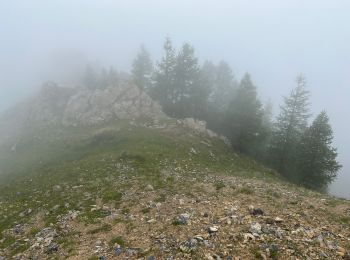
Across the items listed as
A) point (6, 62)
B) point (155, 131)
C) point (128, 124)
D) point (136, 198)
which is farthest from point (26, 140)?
point (6, 62)

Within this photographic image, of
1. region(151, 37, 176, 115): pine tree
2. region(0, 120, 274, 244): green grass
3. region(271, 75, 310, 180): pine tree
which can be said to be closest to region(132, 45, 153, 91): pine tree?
region(151, 37, 176, 115): pine tree

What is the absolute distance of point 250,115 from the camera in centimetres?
4572

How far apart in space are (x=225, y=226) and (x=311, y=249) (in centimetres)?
439

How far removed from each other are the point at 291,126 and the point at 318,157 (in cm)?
762

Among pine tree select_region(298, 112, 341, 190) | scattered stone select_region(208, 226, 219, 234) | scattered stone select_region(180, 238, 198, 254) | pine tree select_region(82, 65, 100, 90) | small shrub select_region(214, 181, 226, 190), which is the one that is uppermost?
pine tree select_region(82, 65, 100, 90)

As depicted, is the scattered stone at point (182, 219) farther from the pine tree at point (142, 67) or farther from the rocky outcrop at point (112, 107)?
the pine tree at point (142, 67)

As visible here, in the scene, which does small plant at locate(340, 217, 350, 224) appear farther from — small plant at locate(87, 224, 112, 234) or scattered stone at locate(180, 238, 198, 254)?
small plant at locate(87, 224, 112, 234)

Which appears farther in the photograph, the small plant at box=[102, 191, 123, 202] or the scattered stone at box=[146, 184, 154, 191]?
the scattered stone at box=[146, 184, 154, 191]

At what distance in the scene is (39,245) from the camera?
17859 mm

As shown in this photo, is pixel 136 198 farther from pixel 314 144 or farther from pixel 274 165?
pixel 274 165

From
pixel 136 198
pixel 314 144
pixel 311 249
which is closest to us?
pixel 311 249

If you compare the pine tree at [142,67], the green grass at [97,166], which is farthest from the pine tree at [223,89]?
the green grass at [97,166]

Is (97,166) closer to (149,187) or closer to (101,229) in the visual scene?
(149,187)

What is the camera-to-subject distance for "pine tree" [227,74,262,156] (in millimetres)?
45906
